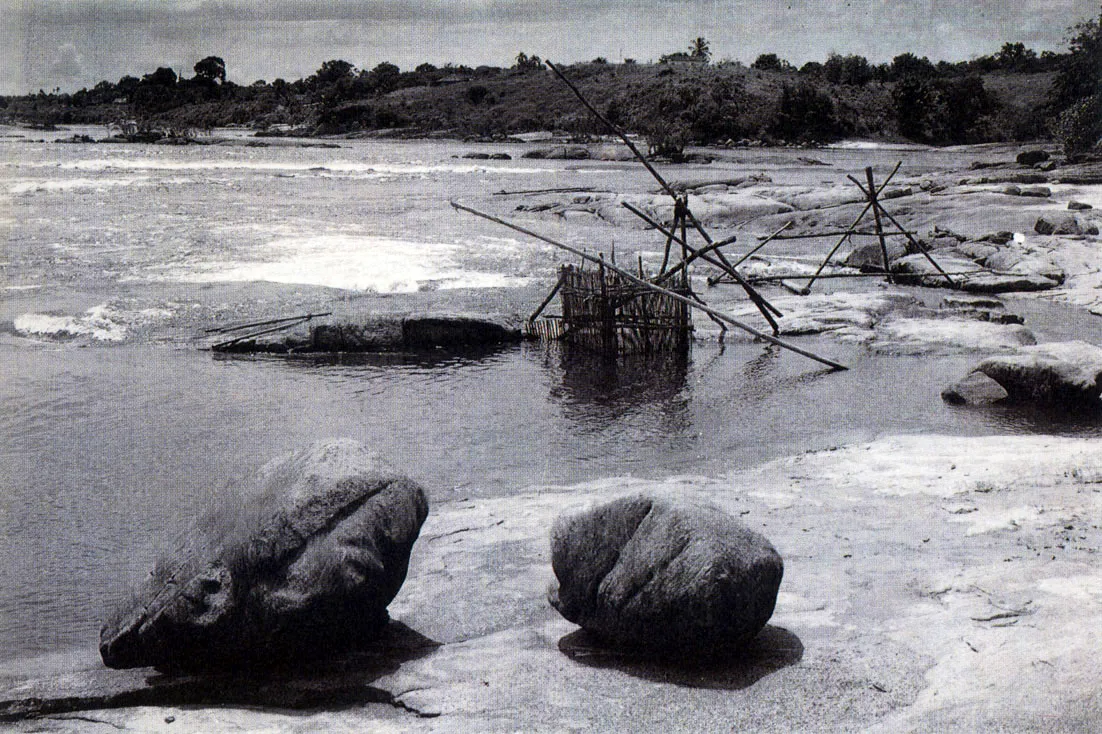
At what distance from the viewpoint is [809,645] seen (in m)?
5.61

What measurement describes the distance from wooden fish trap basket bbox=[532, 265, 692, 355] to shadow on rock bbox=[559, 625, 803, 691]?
844 cm

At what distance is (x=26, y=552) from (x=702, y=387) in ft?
24.5

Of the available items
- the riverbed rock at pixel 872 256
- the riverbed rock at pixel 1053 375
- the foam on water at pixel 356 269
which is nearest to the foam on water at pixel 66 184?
the foam on water at pixel 356 269

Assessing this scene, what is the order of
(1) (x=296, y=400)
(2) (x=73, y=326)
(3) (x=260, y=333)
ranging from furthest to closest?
(2) (x=73, y=326) < (3) (x=260, y=333) < (1) (x=296, y=400)

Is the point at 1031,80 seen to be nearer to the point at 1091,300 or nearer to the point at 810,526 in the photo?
the point at 1091,300

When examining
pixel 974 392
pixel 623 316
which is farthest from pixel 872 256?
pixel 974 392

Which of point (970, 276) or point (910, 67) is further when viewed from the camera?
point (910, 67)

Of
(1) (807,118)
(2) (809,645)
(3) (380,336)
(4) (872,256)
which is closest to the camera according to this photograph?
(2) (809,645)

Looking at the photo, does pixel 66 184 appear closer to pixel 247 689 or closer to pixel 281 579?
pixel 281 579

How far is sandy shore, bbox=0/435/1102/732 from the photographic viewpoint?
4.96 metres

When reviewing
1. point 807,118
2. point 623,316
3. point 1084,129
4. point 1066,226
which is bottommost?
point 623,316

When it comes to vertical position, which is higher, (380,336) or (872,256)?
(872,256)

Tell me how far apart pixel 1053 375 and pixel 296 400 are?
8067mm

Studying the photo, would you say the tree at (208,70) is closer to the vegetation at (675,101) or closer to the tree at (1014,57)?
the vegetation at (675,101)
